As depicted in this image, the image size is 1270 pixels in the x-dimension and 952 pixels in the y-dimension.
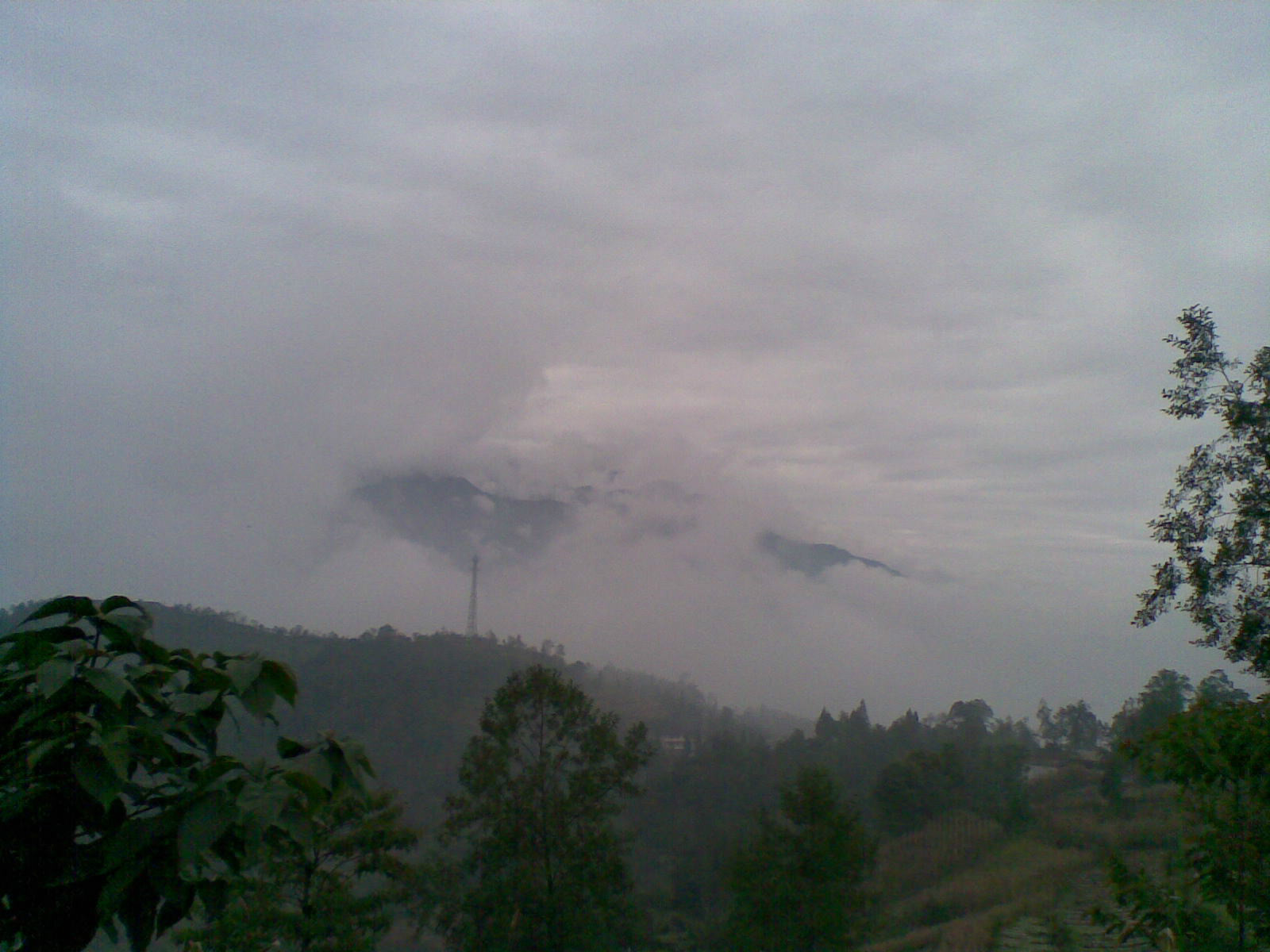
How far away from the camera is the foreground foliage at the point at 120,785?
2.88 m

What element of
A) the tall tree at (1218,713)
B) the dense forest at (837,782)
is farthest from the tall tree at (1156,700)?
the tall tree at (1218,713)

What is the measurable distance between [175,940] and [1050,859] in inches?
1311

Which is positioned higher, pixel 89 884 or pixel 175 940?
pixel 89 884

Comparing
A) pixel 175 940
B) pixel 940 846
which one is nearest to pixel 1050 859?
pixel 940 846

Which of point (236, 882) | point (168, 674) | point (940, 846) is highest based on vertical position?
point (168, 674)

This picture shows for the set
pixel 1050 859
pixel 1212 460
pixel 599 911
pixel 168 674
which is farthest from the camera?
pixel 1050 859

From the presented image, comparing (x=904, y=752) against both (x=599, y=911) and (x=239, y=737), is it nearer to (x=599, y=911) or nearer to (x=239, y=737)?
(x=599, y=911)

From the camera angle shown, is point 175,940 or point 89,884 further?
point 175,940

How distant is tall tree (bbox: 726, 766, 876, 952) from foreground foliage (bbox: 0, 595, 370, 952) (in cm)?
2238

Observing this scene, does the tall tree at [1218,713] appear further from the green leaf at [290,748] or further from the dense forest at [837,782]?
the green leaf at [290,748]

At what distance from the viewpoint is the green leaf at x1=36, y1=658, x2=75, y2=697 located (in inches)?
113

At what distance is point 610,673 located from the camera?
80.4 metres

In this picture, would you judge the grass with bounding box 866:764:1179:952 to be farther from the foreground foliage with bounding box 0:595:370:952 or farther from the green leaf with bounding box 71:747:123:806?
the green leaf with bounding box 71:747:123:806

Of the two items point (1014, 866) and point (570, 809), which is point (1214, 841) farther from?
point (1014, 866)
